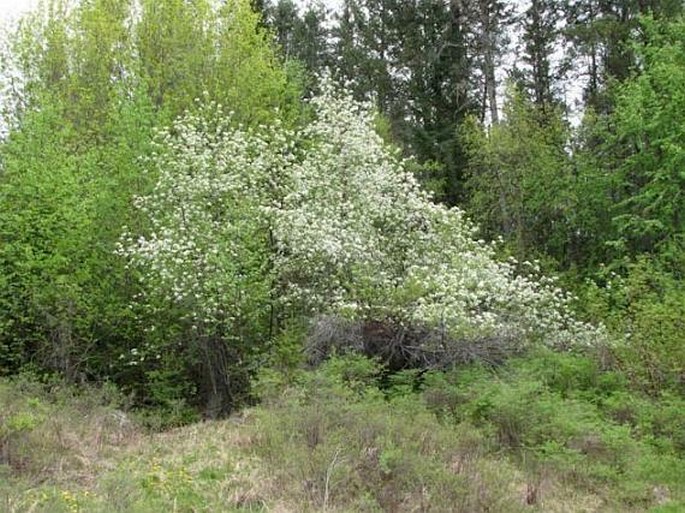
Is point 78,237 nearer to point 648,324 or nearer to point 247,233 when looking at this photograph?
point 247,233

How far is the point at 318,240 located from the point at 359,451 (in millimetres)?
5658

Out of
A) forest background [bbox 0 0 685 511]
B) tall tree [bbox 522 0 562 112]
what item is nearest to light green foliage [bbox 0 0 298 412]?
forest background [bbox 0 0 685 511]

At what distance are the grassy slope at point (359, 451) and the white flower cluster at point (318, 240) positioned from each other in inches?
75.7

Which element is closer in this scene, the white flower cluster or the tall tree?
the white flower cluster

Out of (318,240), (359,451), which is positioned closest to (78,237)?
(318,240)

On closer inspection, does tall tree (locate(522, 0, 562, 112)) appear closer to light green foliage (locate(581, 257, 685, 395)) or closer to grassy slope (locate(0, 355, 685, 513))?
light green foliage (locate(581, 257, 685, 395))

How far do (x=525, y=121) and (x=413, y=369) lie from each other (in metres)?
13.6

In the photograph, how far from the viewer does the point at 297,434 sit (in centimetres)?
870

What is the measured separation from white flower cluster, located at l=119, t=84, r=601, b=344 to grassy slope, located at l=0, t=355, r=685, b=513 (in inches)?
75.7

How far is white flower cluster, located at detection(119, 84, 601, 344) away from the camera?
12508 millimetres

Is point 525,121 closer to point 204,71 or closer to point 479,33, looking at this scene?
point 479,33

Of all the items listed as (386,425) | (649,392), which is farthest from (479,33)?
(386,425)

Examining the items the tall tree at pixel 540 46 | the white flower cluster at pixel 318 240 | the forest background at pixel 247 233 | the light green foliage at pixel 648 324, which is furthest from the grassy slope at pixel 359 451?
the tall tree at pixel 540 46

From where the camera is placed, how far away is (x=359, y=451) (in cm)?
831
